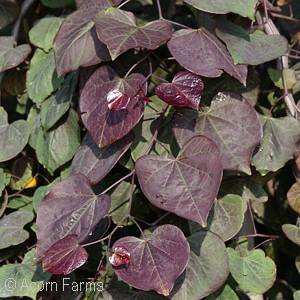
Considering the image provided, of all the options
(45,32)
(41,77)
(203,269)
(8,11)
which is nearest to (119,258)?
(203,269)

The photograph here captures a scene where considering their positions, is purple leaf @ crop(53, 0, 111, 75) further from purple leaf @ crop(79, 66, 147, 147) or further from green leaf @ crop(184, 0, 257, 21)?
green leaf @ crop(184, 0, 257, 21)

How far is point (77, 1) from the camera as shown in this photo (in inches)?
48.3

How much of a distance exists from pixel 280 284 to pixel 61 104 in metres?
0.73

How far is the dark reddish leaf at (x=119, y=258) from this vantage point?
0.95 m

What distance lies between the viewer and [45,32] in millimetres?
1346

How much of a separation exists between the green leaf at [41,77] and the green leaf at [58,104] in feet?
0.05

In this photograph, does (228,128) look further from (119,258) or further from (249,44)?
(119,258)

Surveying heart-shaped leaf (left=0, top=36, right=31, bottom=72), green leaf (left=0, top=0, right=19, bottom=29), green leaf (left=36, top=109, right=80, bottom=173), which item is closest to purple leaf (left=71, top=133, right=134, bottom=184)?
green leaf (left=36, top=109, right=80, bottom=173)

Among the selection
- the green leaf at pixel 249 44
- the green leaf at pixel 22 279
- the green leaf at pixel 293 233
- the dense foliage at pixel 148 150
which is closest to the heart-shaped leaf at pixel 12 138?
the dense foliage at pixel 148 150

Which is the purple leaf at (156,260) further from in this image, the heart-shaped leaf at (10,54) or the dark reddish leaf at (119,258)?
the heart-shaped leaf at (10,54)

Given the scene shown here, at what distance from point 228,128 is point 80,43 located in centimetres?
32

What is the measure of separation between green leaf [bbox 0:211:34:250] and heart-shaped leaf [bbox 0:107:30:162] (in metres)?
0.13

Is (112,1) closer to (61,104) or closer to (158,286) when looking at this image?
(61,104)

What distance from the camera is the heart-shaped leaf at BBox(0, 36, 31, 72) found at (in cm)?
131
